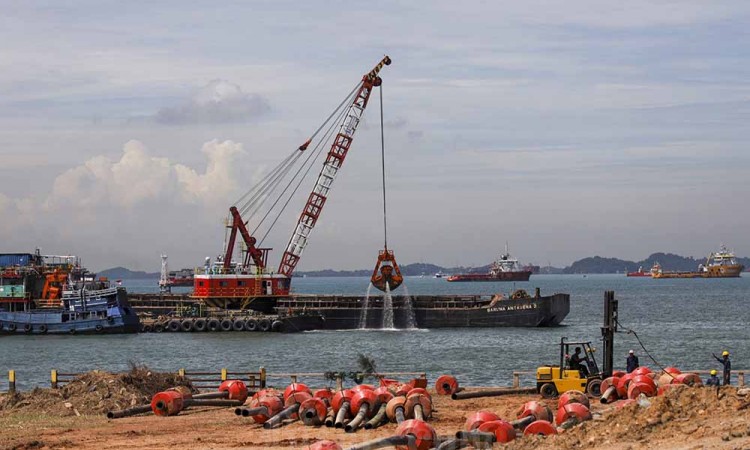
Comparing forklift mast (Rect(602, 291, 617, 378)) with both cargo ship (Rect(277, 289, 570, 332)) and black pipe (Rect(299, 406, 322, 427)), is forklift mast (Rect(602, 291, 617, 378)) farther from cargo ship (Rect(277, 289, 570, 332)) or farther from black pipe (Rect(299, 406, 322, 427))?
cargo ship (Rect(277, 289, 570, 332))

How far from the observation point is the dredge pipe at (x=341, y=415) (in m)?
27.8

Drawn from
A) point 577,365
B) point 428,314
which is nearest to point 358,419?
point 577,365

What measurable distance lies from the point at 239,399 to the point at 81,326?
50.3m

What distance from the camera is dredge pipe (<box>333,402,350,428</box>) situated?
27.8m

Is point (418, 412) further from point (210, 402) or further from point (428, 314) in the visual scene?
Result: point (428, 314)

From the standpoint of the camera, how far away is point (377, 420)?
2750 cm

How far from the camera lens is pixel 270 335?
262ft

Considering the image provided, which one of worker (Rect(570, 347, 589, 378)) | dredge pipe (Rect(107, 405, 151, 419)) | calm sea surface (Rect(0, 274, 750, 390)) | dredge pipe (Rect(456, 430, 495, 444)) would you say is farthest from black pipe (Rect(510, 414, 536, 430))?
calm sea surface (Rect(0, 274, 750, 390))

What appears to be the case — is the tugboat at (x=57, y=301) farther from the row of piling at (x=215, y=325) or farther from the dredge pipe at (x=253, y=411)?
the dredge pipe at (x=253, y=411)

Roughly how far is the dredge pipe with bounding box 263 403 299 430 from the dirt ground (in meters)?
0.26

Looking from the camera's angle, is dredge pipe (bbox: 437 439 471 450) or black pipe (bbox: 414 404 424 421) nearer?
dredge pipe (bbox: 437 439 471 450)

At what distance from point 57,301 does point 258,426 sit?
5804cm

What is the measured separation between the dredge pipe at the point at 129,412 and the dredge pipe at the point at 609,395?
39.9 feet

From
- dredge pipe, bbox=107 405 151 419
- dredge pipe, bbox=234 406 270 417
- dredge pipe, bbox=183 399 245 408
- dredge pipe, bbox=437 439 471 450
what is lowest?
dredge pipe, bbox=107 405 151 419
